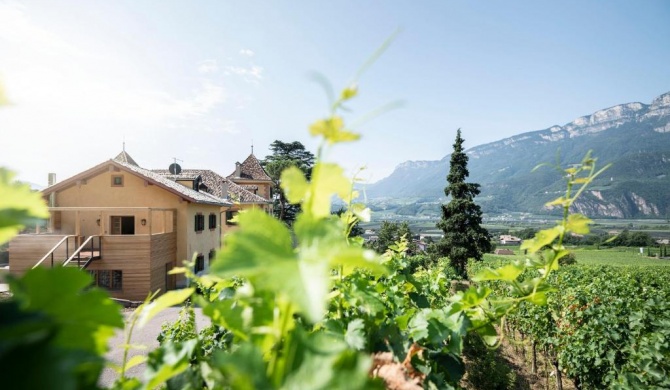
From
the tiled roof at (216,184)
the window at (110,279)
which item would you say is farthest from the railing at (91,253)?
the tiled roof at (216,184)

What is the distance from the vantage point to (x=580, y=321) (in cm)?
1028

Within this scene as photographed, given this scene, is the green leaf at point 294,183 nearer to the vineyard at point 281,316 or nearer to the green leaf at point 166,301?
the vineyard at point 281,316

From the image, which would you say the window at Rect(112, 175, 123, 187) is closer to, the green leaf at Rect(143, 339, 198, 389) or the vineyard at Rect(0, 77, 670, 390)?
the vineyard at Rect(0, 77, 670, 390)

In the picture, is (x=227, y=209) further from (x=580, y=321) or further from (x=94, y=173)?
(x=580, y=321)

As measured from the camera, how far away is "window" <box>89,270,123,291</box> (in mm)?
17705

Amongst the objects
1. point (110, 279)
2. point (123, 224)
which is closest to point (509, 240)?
point (123, 224)

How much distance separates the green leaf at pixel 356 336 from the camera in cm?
105

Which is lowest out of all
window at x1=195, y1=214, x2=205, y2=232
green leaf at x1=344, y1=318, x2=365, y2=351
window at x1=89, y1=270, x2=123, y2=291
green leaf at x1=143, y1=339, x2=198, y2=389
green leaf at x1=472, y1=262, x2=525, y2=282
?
window at x1=89, y1=270, x2=123, y2=291

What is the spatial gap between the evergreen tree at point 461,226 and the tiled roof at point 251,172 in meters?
21.5

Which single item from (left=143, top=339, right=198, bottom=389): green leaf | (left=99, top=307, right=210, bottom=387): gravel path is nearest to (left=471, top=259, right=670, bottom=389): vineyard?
(left=143, top=339, right=198, bottom=389): green leaf

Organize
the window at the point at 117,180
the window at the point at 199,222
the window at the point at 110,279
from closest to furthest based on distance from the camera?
1. the window at the point at 110,279
2. the window at the point at 117,180
3. the window at the point at 199,222

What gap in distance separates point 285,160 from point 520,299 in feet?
173

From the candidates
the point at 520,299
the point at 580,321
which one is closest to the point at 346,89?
the point at 520,299

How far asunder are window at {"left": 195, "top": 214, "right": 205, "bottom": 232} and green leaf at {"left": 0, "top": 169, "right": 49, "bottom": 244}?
2381 centimetres
